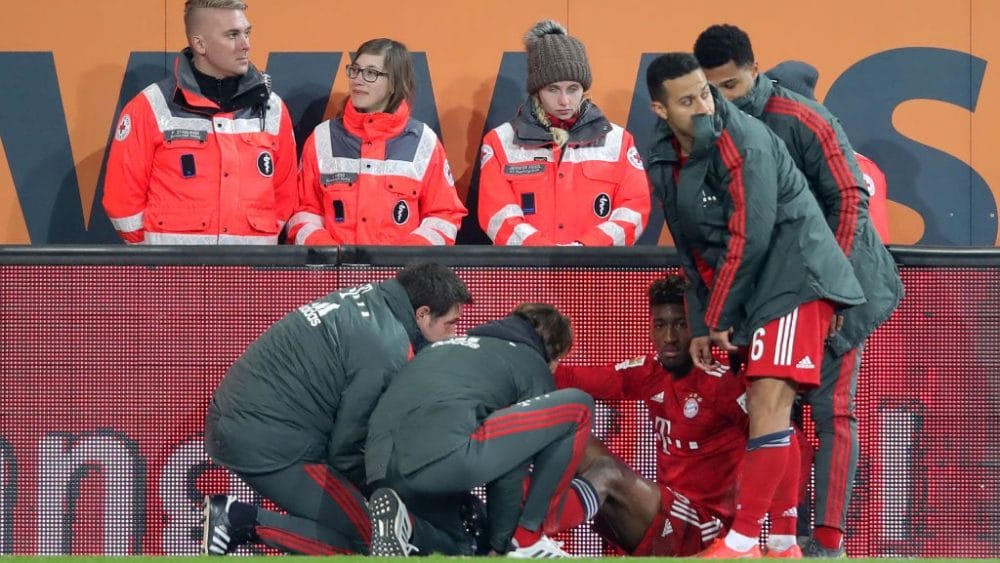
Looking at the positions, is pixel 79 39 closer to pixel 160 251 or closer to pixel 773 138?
pixel 160 251

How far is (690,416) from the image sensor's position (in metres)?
6.25

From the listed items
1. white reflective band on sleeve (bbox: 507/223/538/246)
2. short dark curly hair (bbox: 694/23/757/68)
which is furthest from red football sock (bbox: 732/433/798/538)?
white reflective band on sleeve (bbox: 507/223/538/246)

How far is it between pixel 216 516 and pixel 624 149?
304cm

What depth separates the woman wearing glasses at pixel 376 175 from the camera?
7855 millimetres

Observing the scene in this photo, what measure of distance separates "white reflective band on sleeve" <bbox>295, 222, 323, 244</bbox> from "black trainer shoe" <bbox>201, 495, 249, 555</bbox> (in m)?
2.01

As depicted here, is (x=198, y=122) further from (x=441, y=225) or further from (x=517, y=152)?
(x=517, y=152)

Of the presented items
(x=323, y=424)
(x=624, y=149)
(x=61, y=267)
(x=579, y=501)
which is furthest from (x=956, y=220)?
(x=61, y=267)

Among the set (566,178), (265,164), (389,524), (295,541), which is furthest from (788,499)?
(265,164)

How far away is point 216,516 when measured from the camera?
6.13 metres

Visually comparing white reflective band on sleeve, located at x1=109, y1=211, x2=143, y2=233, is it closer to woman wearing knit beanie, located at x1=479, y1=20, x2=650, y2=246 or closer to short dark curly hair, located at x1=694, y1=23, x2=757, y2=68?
woman wearing knit beanie, located at x1=479, y1=20, x2=650, y2=246

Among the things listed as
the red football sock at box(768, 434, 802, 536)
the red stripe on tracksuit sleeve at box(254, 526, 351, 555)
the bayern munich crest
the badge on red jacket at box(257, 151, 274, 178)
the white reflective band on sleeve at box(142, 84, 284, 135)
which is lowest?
the red stripe on tracksuit sleeve at box(254, 526, 351, 555)

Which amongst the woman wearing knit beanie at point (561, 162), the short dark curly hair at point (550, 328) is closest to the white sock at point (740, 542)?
the short dark curly hair at point (550, 328)

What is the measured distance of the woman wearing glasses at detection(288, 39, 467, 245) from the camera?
7855 mm

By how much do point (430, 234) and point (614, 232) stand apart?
951mm
